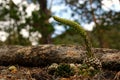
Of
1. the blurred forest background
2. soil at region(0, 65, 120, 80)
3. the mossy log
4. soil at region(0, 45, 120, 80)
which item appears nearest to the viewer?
soil at region(0, 65, 120, 80)

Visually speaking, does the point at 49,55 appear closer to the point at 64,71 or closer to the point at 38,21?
the point at 64,71

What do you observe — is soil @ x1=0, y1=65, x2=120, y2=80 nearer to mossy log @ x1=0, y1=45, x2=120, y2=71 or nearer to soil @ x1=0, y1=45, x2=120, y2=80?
soil @ x1=0, y1=45, x2=120, y2=80

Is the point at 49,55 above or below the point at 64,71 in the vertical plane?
above

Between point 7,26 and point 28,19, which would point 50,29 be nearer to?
point 28,19

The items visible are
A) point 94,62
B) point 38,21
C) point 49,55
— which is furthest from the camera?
point 38,21

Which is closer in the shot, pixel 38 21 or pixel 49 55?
pixel 49 55

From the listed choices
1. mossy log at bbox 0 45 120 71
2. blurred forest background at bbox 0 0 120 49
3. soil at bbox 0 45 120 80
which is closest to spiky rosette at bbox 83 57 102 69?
soil at bbox 0 45 120 80

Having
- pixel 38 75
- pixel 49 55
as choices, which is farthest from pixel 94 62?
pixel 49 55

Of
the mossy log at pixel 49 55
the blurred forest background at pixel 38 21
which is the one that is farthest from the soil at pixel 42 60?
the blurred forest background at pixel 38 21
